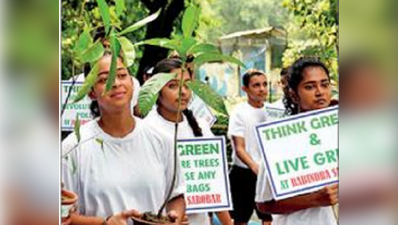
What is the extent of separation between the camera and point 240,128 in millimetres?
3332

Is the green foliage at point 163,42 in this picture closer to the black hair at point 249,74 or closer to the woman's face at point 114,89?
the woman's face at point 114,89

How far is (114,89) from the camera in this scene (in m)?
3.31

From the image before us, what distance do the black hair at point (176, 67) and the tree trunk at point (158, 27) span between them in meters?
0.02

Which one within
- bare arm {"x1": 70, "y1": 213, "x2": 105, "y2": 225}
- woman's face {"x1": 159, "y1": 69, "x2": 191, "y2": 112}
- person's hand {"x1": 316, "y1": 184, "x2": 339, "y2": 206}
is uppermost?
woman's face {"x1": 159, "y1": 69, "x2": 191, "y2": 112}

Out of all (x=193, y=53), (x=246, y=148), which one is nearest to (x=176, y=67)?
(x=193, y=53)

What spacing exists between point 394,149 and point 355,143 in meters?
0.15

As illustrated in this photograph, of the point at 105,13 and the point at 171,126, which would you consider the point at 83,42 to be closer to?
the point at 105,13

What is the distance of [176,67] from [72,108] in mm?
433

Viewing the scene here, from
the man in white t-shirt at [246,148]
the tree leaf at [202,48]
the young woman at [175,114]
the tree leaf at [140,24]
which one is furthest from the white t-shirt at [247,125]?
the tree leaf at [140,24]

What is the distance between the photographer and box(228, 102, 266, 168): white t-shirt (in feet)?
10.9

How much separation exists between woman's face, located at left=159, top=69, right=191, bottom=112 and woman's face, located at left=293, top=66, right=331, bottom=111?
44 cm

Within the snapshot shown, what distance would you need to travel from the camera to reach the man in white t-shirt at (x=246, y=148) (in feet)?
10.9

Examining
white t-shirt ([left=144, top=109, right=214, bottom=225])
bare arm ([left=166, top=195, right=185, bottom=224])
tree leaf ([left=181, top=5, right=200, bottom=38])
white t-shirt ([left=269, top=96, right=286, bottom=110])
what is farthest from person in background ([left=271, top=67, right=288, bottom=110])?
bare arm ([left=166, top=195, right=185, bottom=224])

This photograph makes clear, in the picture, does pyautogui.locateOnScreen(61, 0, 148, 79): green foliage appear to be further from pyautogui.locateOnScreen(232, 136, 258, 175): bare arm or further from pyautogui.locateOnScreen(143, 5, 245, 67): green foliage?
pyautogui.locateOnScreen(232, 136, 258, 175): bare arm
